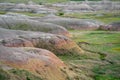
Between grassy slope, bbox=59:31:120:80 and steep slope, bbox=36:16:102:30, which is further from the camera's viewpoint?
steep slope, bbox=36:16:102:30

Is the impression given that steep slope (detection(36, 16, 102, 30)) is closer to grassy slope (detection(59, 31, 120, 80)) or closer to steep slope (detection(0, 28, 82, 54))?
grassy slope (detection(59, 31, 120, 80))

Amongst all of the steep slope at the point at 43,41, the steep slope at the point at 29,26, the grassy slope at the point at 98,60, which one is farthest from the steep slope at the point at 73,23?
the steep slope at the point at 43,41

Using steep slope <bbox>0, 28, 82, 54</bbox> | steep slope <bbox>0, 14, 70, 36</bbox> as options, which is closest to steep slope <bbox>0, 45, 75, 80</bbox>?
steep slope <bbox>0, 28, 82, 54</bbox>

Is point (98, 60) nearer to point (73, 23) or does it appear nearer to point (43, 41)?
point (43, 41)

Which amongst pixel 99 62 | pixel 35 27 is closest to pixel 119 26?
pixel 35 27

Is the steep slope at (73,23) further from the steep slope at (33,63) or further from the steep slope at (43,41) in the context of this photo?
the steep slope at (33,63)

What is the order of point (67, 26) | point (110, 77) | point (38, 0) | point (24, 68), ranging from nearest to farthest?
1. point (24, 68)
2. point (110, 77)
3. point (67, 26)
4. point (38, 0)

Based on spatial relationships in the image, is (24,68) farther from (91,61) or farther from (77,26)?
(77,26)

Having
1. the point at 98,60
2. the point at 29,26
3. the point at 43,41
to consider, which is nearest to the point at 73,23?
the point at 29,26
